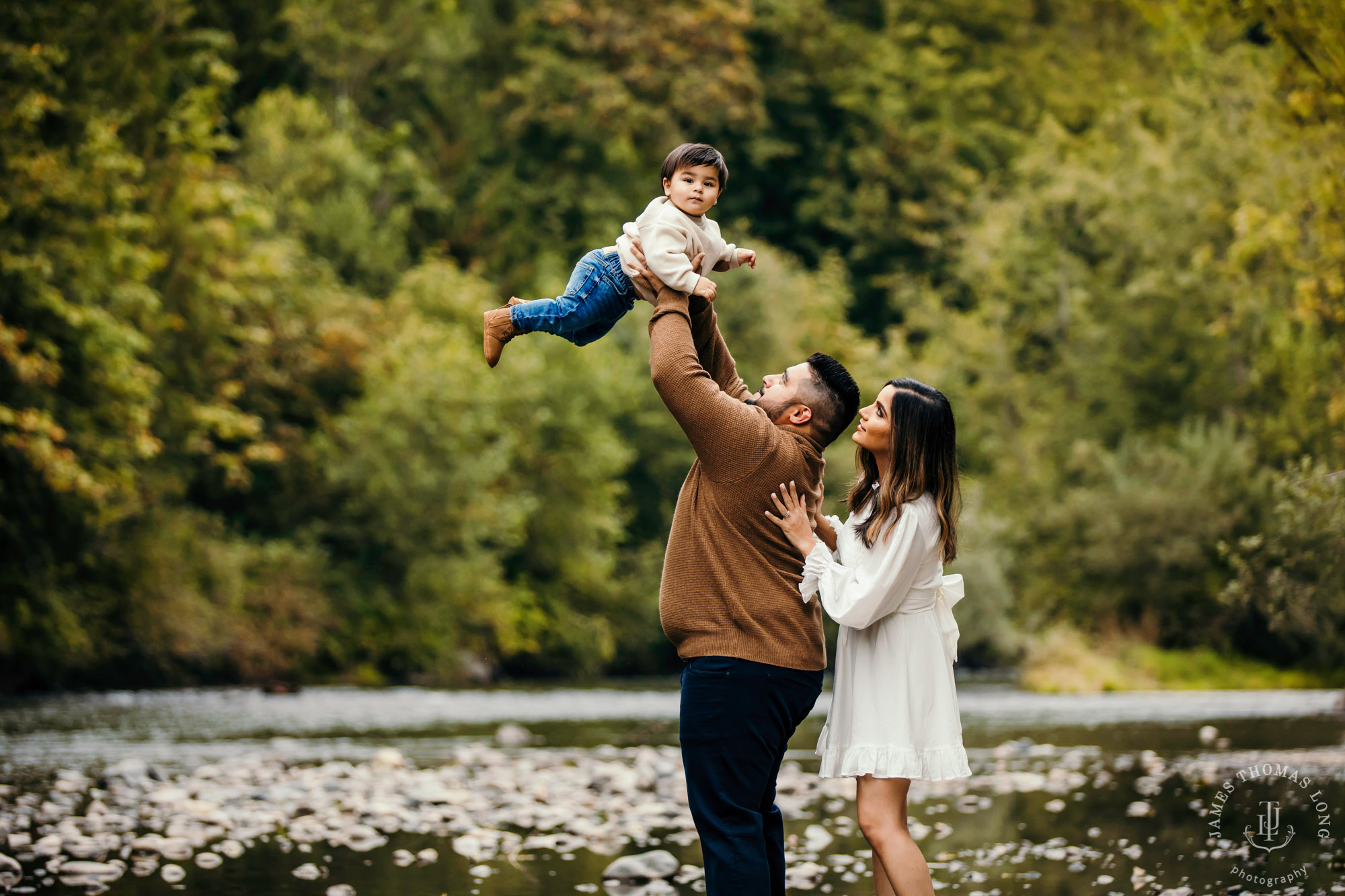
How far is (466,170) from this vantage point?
150ft

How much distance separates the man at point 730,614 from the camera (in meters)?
4.57

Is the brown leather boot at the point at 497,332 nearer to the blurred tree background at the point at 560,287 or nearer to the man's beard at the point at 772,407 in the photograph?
the man's beard at the point at 772,407

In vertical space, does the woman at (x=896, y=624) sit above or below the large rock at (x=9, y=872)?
above

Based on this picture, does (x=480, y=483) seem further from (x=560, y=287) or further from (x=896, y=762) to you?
(x=896, y=762)

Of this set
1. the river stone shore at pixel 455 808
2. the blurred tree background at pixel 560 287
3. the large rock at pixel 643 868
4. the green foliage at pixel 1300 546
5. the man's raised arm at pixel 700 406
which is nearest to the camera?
the man's raised arm at pixel 700 406

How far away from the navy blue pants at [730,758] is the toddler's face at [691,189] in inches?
58.6

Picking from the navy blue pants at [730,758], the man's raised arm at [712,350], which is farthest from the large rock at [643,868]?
the man's raised arm at [712,350]

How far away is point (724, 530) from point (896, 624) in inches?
30.6

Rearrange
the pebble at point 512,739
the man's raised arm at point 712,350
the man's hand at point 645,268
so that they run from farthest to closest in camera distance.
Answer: the pebble at point 512,739 < the man's raised arm at point 712,350 < the man's hand at point 645,268

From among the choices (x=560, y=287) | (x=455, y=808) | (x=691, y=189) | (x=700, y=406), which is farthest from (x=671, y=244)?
(x=560, y=287)

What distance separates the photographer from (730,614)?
4.64 metres

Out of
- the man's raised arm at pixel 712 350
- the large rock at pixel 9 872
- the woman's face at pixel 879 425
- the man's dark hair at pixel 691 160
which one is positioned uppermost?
the man's dark hair at pixel 691 160

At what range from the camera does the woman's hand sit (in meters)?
4.70

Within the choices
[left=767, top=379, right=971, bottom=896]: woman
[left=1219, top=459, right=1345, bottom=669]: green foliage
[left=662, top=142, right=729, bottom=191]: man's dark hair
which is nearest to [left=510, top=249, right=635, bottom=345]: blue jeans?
[left=662, top=142, right=729, bottom=191]: man's dark hair
